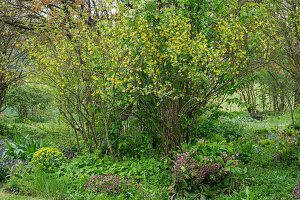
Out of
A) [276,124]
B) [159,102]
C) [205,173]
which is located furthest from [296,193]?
[276,124]

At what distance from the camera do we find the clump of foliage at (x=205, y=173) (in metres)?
4.19

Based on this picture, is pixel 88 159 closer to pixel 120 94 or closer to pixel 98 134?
pixel 98 134

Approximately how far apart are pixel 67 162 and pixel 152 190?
211 cm

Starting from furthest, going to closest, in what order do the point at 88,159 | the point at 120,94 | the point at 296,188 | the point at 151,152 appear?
the point at 151,152 < the point at 88,159 < the point at 120,94 < the point at 296,188

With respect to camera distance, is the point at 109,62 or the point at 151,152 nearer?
the point at 109,62

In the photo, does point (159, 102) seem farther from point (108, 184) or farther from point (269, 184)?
point (269, 184)

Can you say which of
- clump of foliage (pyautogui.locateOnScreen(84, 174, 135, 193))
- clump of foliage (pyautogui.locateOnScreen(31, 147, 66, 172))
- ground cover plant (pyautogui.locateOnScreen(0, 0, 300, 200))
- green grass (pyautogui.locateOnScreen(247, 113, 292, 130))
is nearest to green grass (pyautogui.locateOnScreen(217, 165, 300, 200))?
ground cover plant (pyautogui.locateOnScreen(0, 0, 300, 200))

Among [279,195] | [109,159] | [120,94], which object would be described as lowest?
[279,195]

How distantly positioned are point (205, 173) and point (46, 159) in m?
2.95

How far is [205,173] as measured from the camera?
13.6 ft

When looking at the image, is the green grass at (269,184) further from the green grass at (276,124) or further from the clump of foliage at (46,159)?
the green grass at (276,124)

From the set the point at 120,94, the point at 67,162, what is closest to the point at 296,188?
the point at 120,94

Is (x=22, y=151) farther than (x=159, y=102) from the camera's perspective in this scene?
Yes

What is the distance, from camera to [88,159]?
5.57 metres
